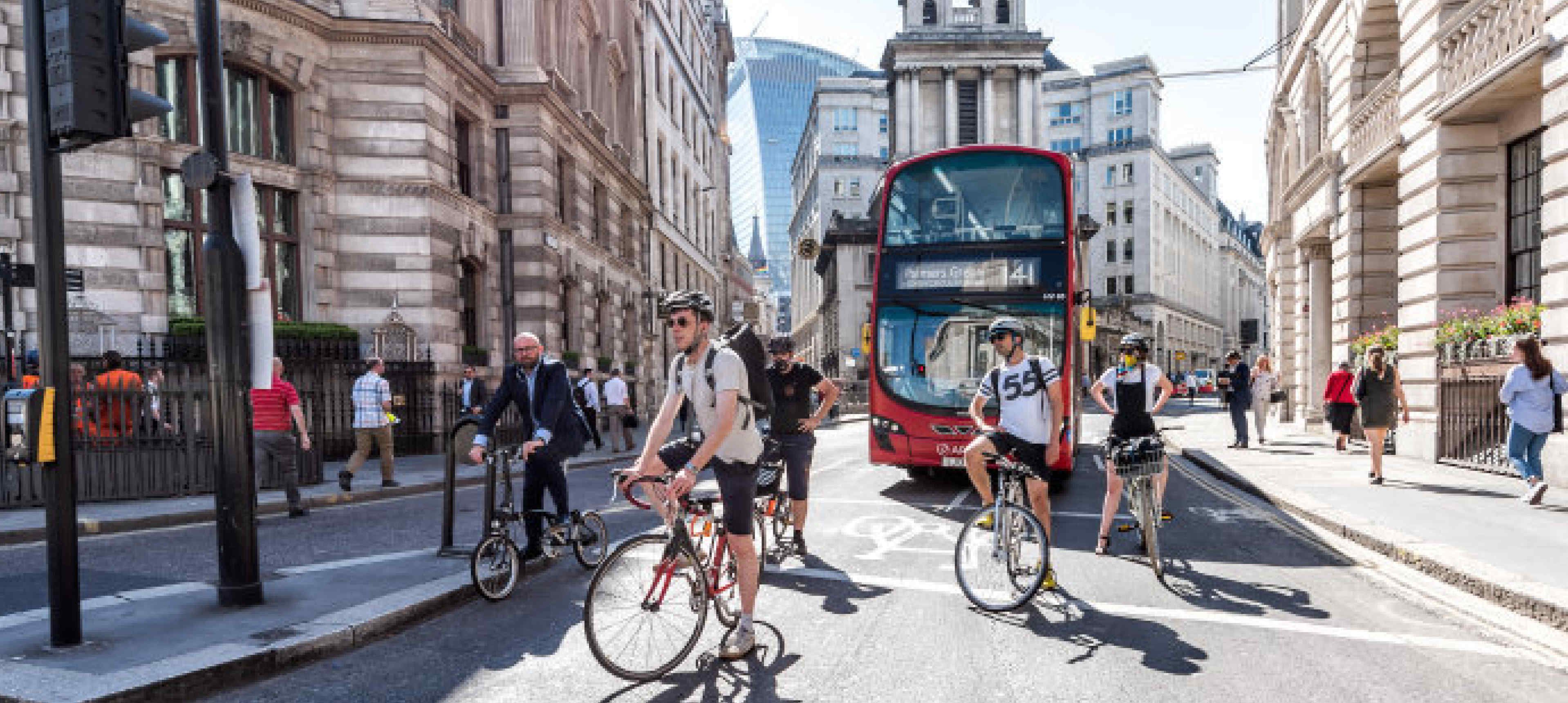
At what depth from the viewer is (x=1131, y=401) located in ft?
23.3

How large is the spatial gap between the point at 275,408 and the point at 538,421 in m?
5.29

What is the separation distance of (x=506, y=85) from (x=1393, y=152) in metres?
18.3

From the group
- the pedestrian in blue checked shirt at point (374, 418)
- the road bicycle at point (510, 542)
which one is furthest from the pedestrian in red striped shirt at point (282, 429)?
the road bicycle at point (510, 542)

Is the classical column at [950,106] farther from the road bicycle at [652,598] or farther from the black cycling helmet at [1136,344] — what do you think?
the road bicycle at [652,598]

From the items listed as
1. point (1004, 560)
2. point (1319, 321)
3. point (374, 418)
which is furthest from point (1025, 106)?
point (1004, 560)

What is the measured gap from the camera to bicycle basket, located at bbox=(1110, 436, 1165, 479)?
6727mm

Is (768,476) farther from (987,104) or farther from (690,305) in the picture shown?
(987,104)

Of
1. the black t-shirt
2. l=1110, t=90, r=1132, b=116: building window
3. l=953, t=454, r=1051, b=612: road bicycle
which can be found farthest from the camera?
l=1110, t=90, r=1132, b=116: building window

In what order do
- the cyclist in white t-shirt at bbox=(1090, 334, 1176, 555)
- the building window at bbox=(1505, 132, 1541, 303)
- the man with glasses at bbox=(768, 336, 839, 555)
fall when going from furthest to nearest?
the building window at bbox=(1505, 132, 1541, 303), the man with glasses at bbox=(768, 336, 839, 555), the cyclist in white t-shirt at bbox=(1090, 334, 1176, 555)

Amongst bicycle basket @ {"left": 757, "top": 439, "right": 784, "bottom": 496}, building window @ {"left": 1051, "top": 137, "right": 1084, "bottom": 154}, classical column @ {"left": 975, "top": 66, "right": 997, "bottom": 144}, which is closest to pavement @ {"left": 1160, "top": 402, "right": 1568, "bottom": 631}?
bicycle basket @ {"left": 757, "top": 439, "right": 784, "bottom": 496}

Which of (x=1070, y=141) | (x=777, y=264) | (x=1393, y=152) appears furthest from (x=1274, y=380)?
(x=777, y=264)

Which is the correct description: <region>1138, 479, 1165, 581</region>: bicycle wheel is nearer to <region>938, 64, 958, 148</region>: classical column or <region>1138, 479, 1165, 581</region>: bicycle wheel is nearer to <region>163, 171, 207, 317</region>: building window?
<region>163, 171, 207, 317</region>: building window

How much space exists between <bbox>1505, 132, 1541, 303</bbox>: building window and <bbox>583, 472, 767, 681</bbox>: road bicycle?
13.2 metres

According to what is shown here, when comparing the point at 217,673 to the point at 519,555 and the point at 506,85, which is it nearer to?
the point at 519,555
